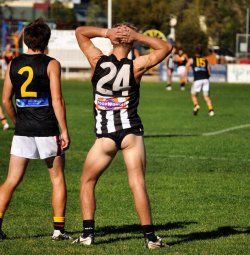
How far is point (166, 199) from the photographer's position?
1374cm

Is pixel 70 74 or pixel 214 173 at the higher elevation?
pixel 214 173

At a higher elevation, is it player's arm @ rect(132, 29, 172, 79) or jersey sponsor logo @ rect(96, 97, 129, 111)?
player's arm @ rect(132, 29, 172, 79)

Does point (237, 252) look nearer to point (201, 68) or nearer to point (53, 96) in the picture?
point (53, 96)

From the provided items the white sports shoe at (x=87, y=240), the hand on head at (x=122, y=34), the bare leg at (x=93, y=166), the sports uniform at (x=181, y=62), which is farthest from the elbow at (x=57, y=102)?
the sports uniform at (x=181, y=62)

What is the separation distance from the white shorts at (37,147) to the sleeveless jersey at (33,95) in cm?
5

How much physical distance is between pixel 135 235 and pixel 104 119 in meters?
1.43

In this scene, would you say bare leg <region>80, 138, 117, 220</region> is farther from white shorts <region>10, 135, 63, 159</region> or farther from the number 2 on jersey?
the number 2 on jersey

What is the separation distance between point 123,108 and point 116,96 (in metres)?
0.13

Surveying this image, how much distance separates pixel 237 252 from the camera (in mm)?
9750

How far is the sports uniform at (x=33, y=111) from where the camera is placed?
1019cm

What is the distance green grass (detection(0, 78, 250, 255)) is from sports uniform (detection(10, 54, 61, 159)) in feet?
2.97

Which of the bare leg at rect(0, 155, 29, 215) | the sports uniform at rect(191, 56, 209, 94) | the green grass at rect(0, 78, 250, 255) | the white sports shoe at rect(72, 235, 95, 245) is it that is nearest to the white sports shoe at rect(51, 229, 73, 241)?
the green grass at rect(0, 78, 250, 255)

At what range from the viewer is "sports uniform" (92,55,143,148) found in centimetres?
990

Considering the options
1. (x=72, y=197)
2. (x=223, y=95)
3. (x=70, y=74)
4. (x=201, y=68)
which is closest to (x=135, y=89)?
(x=72, y=197)
